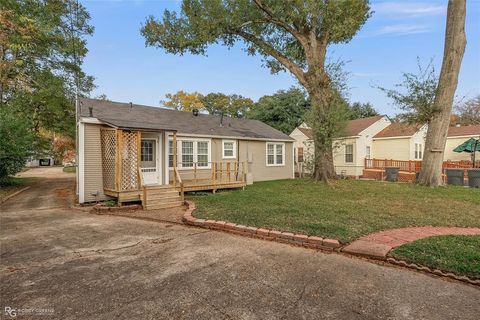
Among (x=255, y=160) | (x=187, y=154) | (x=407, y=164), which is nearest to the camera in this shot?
(x=187, y=154)

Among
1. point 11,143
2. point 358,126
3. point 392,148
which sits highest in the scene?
point 358,126

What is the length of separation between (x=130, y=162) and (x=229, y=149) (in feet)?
19.4

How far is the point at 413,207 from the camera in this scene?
7445mm

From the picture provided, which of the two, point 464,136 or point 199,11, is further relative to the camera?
point 464,136

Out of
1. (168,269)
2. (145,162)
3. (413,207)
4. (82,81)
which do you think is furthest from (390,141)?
(82,81)

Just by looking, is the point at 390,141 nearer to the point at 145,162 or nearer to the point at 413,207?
the point at 413,207

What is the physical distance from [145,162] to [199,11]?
349 inches

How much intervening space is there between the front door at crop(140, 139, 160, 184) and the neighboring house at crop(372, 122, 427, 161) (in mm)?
17685

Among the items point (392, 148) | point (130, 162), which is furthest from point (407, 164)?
point (130, 162)

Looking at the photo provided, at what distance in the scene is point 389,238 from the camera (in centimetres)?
476

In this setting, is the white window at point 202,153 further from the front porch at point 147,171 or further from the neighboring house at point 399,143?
the neighboring house at point 399,143

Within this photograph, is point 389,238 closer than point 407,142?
Yes

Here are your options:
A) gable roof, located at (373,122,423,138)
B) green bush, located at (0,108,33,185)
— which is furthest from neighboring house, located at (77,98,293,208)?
gable roof, located at (373,122,423,138)

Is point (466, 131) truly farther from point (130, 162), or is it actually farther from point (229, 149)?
point (130, 162)
